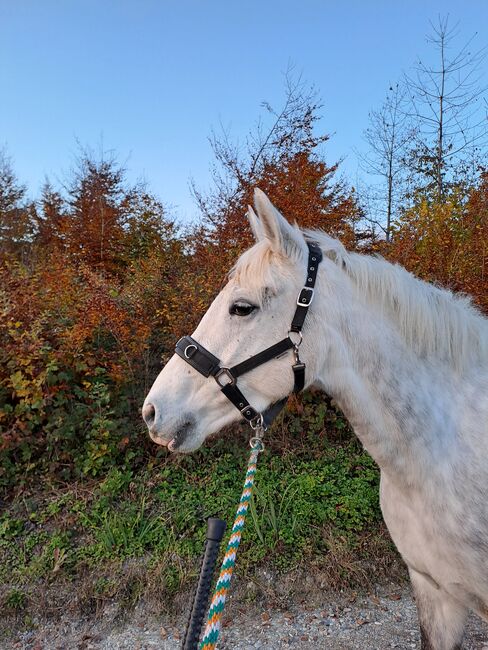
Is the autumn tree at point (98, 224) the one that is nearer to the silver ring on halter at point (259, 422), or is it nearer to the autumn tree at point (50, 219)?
the autumn tree at point (50, 219)

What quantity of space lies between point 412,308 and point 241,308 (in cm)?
73

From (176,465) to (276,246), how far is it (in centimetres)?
339

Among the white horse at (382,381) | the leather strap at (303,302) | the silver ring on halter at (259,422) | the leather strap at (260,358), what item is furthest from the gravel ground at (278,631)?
the leather strap at (303,302)

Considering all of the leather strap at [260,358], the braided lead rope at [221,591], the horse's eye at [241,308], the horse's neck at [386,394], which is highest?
the horse's eye at [241,308]

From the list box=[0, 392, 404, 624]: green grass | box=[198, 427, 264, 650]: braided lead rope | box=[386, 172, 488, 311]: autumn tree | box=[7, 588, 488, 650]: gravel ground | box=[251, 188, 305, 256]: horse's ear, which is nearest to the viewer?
box=[198, 427, 264, 650]: braided lead rope

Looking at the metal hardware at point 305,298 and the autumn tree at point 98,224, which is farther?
the autumn tree at point 98,224

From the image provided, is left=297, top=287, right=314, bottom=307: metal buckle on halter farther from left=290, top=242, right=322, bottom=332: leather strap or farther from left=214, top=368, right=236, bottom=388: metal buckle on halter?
left=214, top=368, right=236, bottom=388: metal buckle on halter

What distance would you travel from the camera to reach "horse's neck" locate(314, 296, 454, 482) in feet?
5.30

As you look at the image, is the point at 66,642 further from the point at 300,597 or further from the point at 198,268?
the point at 198,268

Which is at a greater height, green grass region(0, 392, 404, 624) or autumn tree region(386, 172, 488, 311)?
autumn tree region(386, 172, 488, 311)

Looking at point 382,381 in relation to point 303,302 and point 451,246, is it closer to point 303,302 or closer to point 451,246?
point 303,302

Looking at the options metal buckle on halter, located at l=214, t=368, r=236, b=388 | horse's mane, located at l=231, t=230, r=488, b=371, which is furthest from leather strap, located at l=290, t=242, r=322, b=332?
metal buckle on halter, located at l=214, t=368, r=236, b=388

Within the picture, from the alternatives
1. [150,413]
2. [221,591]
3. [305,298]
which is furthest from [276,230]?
[221,591]

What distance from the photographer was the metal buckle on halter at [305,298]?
5.29 feet
